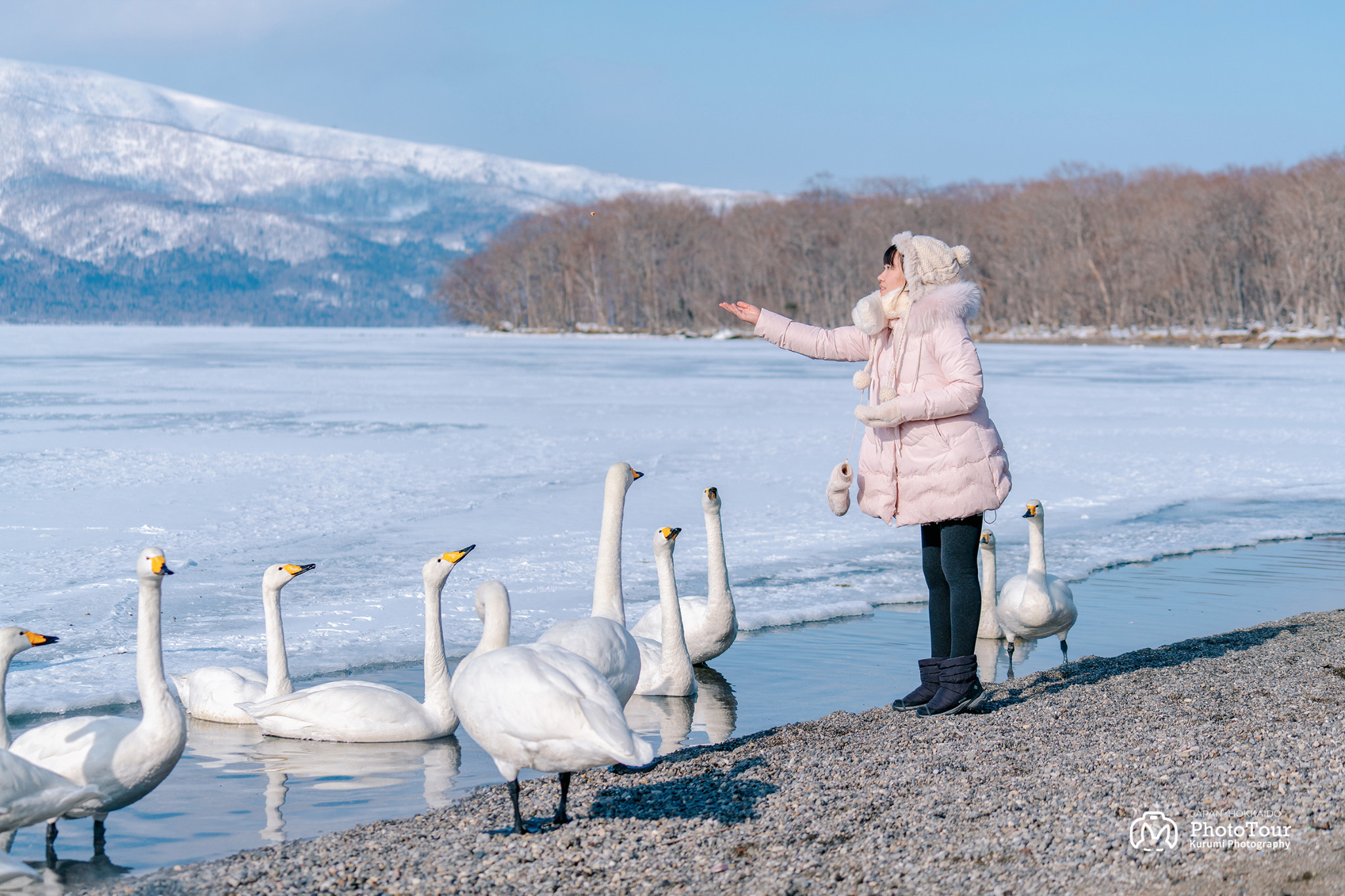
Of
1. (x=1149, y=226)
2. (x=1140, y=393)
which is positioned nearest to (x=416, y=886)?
(x=1140, y=393)

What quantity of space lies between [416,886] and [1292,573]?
8430 millimetres

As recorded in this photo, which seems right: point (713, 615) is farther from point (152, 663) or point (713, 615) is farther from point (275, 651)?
point (152, 663)

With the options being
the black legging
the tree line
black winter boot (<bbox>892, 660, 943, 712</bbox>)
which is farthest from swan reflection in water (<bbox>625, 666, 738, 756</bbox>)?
the tree line

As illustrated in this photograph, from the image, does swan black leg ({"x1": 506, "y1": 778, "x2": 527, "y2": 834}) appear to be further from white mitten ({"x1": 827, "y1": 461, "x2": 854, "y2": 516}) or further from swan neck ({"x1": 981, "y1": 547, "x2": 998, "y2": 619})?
swan neck ({"x1": 981, "y1": 547, "x2": 998, "y2": 619})

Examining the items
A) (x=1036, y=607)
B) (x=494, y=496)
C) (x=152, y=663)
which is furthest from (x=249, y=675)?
(x=494, y=496)

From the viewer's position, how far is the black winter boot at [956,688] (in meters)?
5.17

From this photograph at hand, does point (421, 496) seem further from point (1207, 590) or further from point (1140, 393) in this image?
point (1140, 393)

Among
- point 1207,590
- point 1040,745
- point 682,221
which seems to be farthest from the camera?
point 682,221

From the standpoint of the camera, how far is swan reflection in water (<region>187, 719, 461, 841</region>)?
4984 mm

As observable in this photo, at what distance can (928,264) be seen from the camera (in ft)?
16.3

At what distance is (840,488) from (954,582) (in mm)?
596

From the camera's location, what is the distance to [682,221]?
108812 mm

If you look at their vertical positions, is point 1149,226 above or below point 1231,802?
above
